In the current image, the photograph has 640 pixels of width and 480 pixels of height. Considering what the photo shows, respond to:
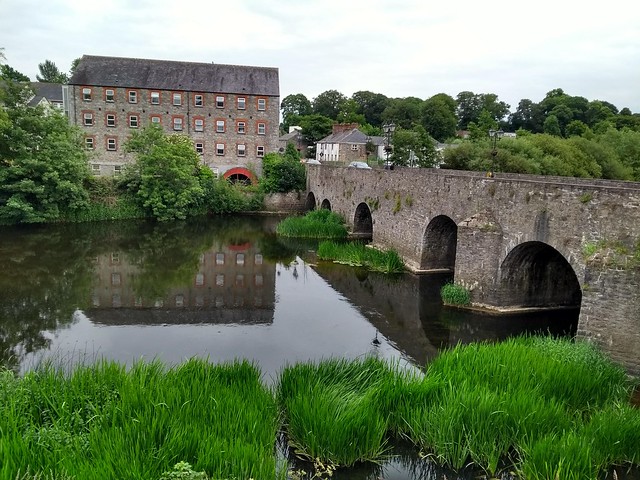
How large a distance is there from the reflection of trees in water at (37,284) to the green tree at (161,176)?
6783mm

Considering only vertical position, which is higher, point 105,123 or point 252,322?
point 105,123

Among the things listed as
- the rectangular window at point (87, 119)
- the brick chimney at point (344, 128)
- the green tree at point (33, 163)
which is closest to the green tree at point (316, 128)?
the brick chimney at point (344, 128)

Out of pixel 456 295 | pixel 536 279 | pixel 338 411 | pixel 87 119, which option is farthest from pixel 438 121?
pixel 338 411

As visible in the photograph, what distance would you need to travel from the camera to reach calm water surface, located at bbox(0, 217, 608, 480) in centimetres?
1420

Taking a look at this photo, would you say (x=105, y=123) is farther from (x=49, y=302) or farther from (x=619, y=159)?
(x=619, y=159)

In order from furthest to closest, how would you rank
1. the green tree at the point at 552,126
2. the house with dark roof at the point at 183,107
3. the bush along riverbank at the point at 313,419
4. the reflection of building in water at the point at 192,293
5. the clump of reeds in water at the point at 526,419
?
the green tree at the point at 552,126
the house with dark roof at the point at 183,107
the reflection of building in water at the point at 192,293
the clump of reeds in water at the point at 526,419
the bush along riverbank at the point at 313,419

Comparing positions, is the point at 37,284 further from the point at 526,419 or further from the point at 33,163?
the point at 526,419

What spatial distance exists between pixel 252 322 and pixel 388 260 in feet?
27.3

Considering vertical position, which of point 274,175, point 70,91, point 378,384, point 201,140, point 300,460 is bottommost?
point 300,460

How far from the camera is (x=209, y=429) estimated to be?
7758 millimetres

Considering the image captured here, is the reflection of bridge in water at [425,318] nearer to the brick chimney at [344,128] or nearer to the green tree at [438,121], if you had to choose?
the brick chimney at [344,128]

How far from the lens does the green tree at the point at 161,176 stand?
3734cm

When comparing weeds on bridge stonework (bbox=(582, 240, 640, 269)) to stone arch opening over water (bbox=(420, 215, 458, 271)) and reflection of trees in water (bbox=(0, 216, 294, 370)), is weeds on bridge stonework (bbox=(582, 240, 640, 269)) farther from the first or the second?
reflection of trees in water (bbox=(0, 216, 294, 370))

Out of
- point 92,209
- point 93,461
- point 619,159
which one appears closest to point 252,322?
point 93,461
